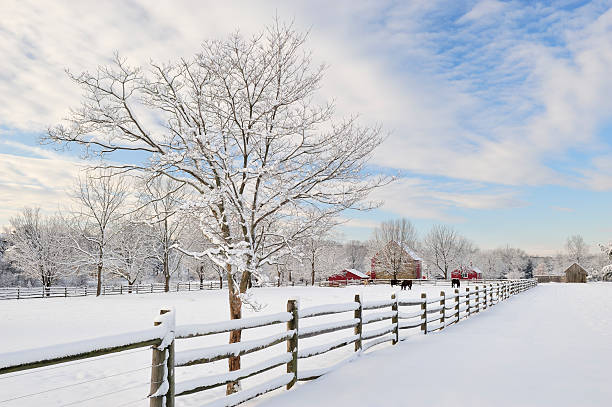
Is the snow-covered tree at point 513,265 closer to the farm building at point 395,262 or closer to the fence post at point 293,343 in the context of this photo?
the farm building at point 395,262

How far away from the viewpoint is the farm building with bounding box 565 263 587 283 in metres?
78.4

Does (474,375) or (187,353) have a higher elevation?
(187,353)

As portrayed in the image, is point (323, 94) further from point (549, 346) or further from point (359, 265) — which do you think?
point (359, 265)

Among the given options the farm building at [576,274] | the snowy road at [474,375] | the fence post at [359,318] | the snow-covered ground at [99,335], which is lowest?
the farm building at [576,274]

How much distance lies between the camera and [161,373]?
4246 millimetres

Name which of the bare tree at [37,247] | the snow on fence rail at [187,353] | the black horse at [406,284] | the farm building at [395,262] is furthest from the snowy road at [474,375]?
the farm building at [395,262]

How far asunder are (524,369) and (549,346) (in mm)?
3101

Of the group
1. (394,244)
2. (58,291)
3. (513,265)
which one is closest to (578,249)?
(513,265)

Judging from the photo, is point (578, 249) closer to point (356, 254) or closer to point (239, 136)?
point (356, 254)

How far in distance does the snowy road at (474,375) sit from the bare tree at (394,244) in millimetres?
57122

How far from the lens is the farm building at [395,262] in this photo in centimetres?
6869

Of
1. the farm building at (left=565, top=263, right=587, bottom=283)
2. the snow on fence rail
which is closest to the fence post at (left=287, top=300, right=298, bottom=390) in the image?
the snow on fence rail

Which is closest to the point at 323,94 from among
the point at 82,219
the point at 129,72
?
the point at 129,72

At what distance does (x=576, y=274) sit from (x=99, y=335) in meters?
84.4
